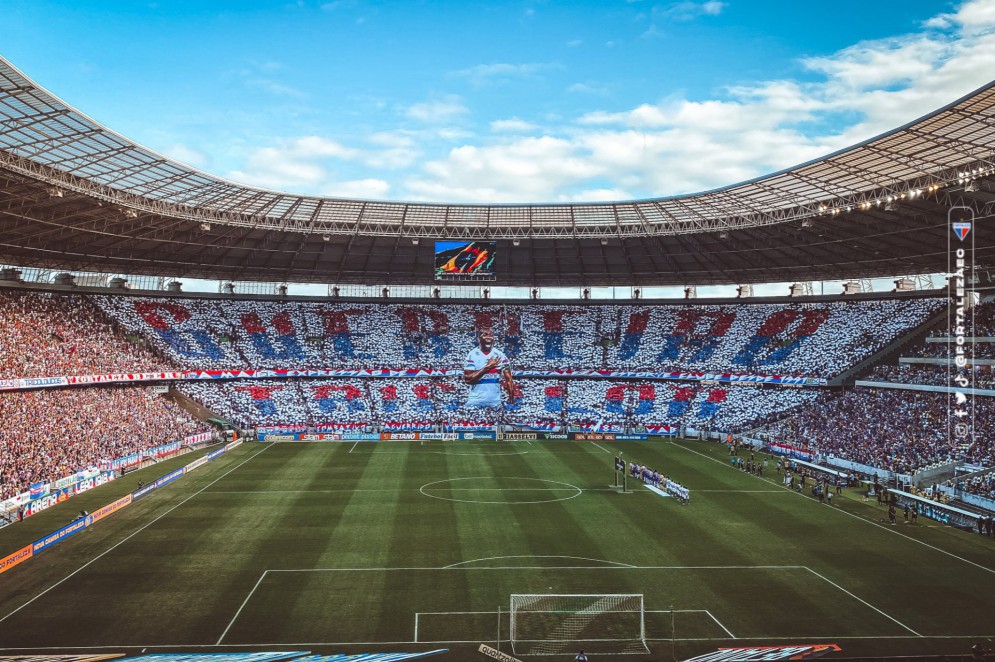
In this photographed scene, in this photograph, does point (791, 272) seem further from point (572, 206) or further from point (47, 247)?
point (47, 247)

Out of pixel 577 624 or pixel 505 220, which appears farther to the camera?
pixel 505 220

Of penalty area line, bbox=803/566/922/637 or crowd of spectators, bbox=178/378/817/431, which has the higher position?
crowd of spectators, bbox=178/378/817/431

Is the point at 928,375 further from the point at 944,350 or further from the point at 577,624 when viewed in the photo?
the point at 577,624

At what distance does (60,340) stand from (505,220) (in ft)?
107

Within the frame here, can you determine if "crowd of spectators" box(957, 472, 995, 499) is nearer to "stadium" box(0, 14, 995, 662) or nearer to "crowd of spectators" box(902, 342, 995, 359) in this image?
"stadium" box(0, 14, 995, 662)

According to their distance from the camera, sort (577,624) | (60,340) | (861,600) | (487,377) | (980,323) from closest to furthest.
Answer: (577,624) < (861,600) < (60,340) < (980,323) < (487,377)

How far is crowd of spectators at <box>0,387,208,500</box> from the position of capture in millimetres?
35188

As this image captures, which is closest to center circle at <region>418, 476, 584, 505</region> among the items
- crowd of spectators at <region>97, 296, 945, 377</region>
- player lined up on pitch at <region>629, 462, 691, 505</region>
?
player lined up on pitch at <region>629, 462, 691, 505</region>

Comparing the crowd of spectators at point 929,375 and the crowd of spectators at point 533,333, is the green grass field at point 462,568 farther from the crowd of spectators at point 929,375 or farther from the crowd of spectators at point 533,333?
the crowd of spectators at point 533,333

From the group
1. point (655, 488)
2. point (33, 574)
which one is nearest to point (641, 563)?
point (655, 488)

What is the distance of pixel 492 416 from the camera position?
61.5m

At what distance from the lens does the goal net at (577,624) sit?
18.5 m

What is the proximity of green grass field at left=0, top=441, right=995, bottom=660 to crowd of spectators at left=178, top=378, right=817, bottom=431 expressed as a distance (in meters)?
19.8

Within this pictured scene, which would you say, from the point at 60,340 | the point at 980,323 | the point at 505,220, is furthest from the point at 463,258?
the point at 980,323
